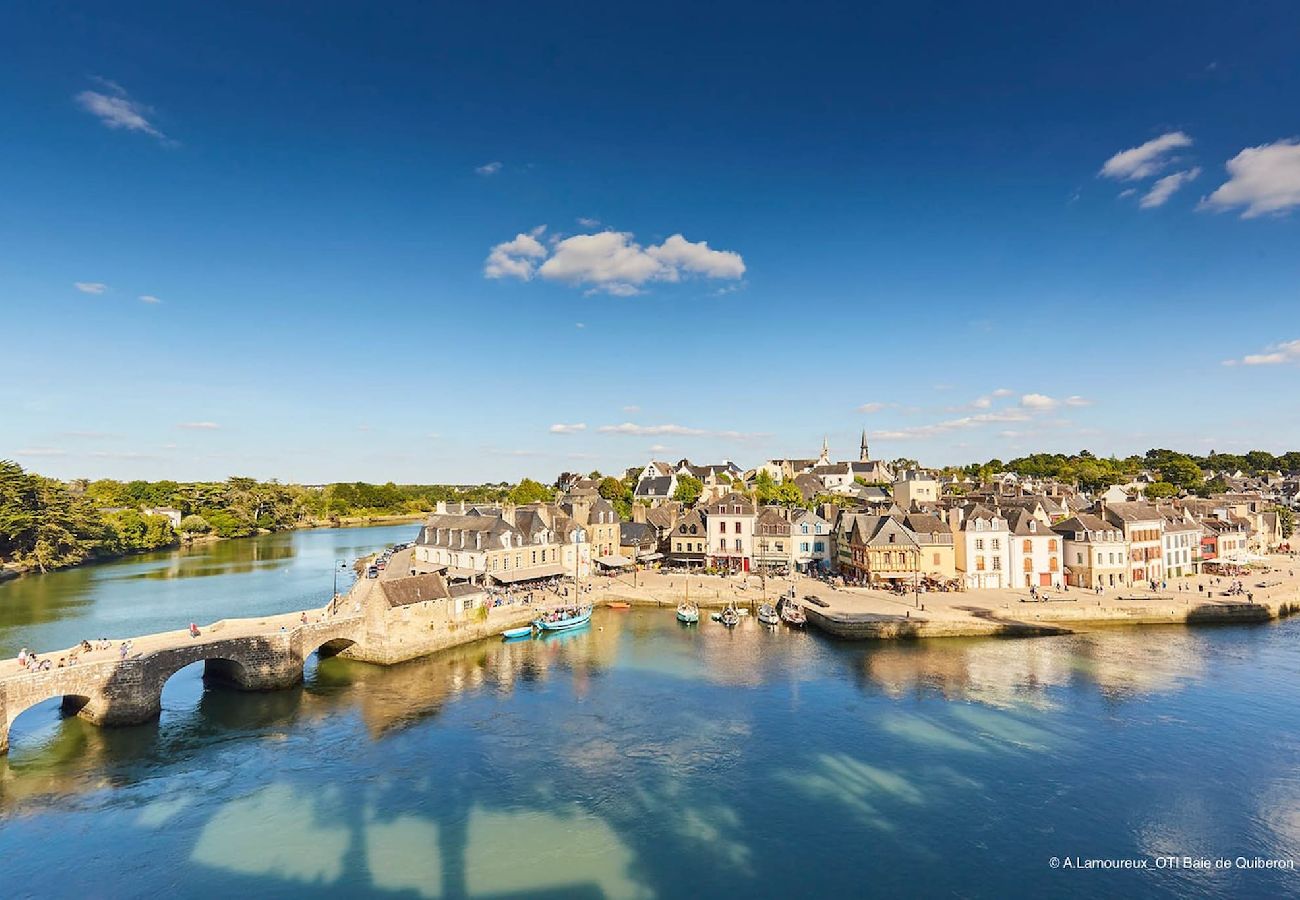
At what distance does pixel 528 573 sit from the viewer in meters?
54.3

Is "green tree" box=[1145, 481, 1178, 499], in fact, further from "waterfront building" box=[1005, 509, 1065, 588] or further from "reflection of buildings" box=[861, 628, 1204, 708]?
"reflection of buildings" box=[861, 628, 1204, 708]

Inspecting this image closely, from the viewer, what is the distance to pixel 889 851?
790 inches

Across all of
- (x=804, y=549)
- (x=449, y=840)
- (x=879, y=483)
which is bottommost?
(x=449, y=840)

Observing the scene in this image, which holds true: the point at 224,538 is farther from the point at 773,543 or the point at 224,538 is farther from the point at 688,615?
the point at 688,615

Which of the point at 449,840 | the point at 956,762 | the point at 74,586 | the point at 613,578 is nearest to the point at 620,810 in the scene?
the point at 449,840

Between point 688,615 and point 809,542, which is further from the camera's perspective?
point 809,542

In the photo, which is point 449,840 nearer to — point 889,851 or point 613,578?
point 889,851

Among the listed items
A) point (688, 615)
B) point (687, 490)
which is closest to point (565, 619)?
point (688, 615)

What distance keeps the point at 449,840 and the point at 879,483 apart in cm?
11078

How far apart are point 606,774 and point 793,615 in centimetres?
2687

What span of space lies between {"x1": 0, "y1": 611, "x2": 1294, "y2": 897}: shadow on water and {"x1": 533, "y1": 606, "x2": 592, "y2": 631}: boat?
20.2ft

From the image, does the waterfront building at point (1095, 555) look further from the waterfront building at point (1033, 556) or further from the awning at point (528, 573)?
the awning at point (528, 573)

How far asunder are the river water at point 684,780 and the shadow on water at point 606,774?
119 mm

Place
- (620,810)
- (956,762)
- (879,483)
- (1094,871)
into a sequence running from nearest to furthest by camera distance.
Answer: (1094,871) → (620,810) → (956,762) → (879,483)
